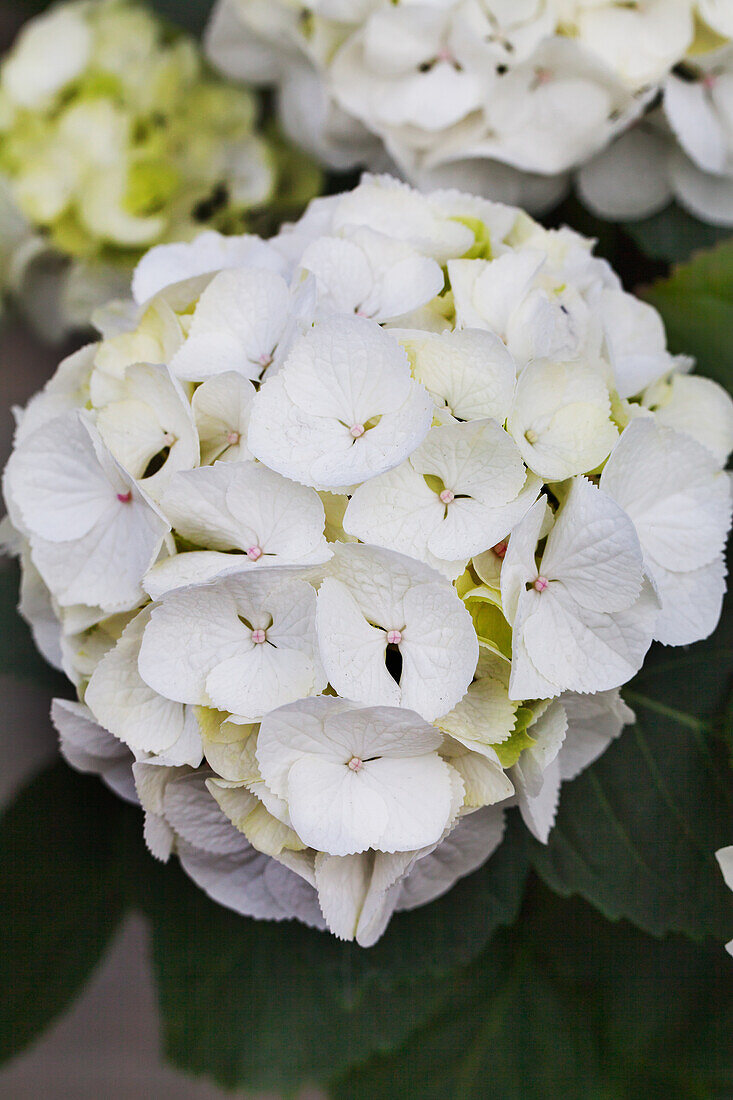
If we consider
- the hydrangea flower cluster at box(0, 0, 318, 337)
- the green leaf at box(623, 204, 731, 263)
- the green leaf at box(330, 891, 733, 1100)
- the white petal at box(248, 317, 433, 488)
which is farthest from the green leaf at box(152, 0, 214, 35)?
the green leaf at box(330, 891, 733, 1100)

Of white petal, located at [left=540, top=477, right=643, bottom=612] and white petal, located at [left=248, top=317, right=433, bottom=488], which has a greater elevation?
white petal, located at [left=248, top=317, right=433, bottom=488]

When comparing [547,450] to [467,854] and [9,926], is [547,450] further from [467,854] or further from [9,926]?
[9,926]

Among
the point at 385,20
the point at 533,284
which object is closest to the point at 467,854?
the point at 533,284

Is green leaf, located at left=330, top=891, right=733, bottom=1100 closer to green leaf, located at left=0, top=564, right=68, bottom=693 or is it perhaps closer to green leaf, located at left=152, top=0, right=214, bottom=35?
green leaf, located at left=0, top=564, right=68, bottom=693

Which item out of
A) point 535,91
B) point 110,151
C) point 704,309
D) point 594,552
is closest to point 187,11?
point 110,151

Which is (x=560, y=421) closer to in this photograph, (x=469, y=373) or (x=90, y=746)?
(x=469, y=373)

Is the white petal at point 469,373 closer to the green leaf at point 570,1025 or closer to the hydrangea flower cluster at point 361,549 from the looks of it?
the hydrangea flower cluster at point 361,549
